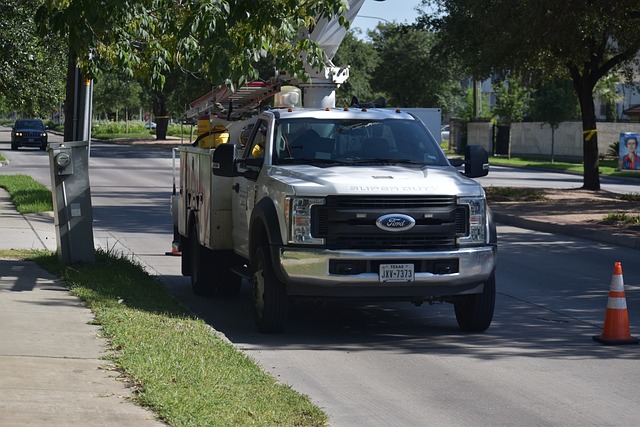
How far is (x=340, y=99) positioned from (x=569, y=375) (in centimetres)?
6392

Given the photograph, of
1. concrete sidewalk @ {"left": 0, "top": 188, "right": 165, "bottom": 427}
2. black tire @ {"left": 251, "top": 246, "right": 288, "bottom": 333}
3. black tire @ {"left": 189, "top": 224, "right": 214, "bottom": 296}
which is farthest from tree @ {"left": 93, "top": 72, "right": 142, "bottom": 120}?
black tire @ {"left": 251, "top": 246, "right": 288, "bottom": 333}

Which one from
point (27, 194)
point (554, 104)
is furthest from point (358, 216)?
point (554, 104)

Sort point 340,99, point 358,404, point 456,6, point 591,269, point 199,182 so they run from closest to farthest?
1. point 358,404
2. point 199,182
3. point 591,269
4. point 456,6
5. point 340,99

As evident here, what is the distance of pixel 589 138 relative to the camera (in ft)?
99.9

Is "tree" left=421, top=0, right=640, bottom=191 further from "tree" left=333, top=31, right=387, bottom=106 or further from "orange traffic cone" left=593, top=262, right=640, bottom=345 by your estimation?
"tree" left=333, top=31, right=387, bottom=106

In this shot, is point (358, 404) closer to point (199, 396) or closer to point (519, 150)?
point (199, 396)

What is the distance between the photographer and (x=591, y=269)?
50.2 feet

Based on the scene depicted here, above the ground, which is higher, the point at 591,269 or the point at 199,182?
the point at 199,182

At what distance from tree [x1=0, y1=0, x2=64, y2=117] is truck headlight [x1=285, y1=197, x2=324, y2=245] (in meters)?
9.40

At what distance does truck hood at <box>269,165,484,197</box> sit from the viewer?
9586mm

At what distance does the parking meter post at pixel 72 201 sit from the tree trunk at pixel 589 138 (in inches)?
785

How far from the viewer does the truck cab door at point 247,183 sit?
35.4 ft

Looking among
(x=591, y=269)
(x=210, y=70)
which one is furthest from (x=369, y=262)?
(x=591, y=269)

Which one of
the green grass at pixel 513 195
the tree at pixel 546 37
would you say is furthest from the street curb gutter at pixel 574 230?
the tree at pixel 546 37
